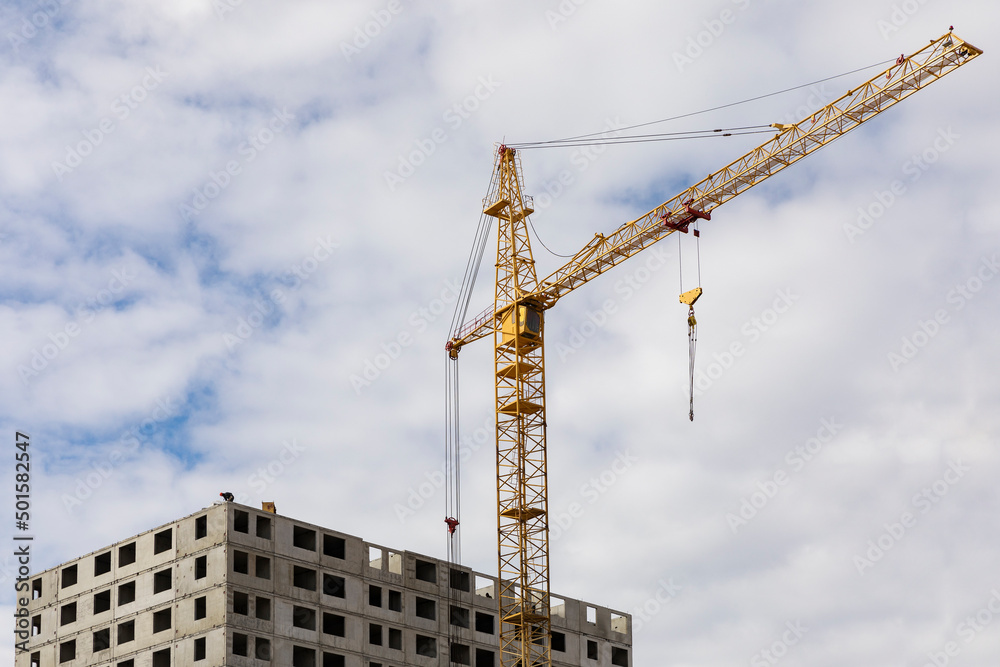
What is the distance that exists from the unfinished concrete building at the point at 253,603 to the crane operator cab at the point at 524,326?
54.9ft

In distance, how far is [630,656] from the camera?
11169 centimetres

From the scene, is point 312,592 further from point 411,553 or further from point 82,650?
point 82,650

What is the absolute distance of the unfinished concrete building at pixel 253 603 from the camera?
283ft

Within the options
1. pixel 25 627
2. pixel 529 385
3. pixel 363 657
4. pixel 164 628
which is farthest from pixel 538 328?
pixel 25 627

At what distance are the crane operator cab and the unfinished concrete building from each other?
1673cm

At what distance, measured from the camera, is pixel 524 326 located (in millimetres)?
94875

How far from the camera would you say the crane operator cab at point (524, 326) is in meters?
94.8

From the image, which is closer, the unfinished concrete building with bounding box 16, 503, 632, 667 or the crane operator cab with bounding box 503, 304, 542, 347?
the unfinished concrete building with bounding box 16, 503, 632, 667

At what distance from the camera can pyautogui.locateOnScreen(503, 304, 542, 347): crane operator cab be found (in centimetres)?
9475

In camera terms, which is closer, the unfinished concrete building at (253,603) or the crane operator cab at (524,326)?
the unfinished concrete building at (253,603)

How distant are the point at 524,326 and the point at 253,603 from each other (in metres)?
25.2

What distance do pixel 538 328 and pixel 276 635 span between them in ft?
87.0

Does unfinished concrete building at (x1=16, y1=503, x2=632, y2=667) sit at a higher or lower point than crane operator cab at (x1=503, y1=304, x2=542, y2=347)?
lower

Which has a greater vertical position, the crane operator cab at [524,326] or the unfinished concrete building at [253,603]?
the crane operator cab at [524,326]
